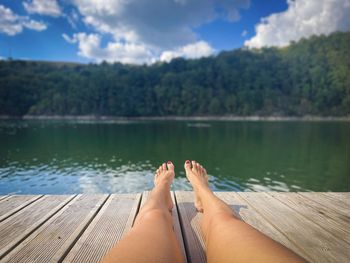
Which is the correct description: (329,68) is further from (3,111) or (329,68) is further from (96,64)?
(3,111)

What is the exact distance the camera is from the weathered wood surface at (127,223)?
1097 mm

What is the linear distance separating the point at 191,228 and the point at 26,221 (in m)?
1.09

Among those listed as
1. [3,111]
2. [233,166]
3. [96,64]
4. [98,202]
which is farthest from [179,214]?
[96,64]

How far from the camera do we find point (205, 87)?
67562 millimetres

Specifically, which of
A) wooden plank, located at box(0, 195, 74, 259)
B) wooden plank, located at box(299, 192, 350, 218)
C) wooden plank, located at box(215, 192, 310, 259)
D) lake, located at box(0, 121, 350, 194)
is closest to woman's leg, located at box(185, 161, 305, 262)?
wooden plank, located at box(215, 192, 310, 259)

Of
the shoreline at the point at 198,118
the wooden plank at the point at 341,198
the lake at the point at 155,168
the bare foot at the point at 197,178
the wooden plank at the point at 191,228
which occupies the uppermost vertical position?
the bare foot at the point at 197,178

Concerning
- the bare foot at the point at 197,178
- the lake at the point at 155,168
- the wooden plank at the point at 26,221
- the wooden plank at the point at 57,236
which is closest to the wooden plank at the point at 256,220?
the bare foot at the point at 197,178

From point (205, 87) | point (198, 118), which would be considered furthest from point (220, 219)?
point (205, 87)

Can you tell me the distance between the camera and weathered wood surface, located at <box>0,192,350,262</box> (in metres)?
1.10

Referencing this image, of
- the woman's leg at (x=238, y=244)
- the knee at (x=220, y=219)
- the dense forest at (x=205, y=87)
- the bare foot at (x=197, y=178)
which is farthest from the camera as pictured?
the dense forest at (x=205, y=87)

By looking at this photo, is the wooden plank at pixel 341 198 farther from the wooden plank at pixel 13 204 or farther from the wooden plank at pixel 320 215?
the wooden plank at pixel 13 204

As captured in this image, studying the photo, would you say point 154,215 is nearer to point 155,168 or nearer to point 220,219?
point 220,219

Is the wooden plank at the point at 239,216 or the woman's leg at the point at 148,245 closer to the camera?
the woman's leg at the point at 148,245

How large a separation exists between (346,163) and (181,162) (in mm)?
7927
